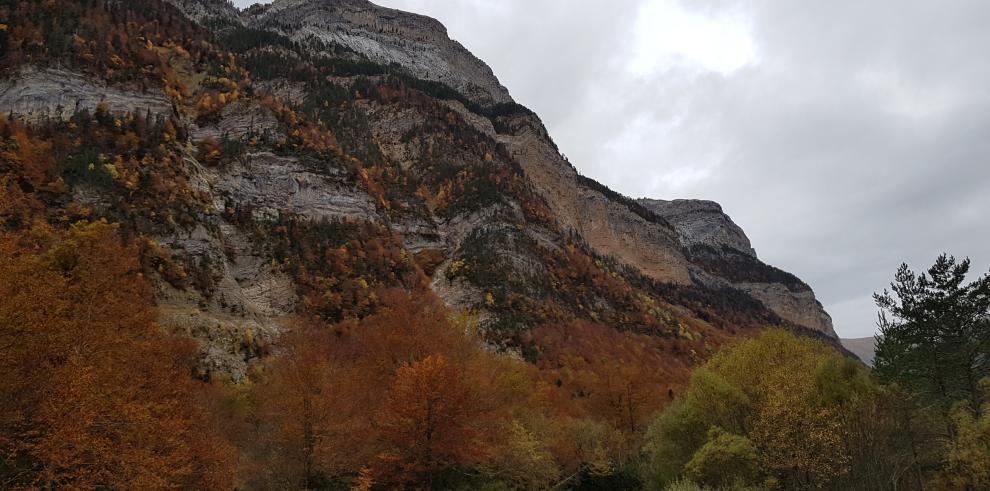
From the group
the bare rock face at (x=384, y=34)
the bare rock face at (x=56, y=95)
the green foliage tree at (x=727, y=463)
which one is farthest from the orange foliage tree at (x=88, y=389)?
the bare rock face at (x=384, y=34)

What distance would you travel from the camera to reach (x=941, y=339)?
33625 mm

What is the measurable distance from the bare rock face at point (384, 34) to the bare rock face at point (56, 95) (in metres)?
99.5

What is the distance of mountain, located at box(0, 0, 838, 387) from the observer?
152ft

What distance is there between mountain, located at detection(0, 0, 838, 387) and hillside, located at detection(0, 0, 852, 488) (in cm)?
29

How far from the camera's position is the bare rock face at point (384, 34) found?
513 ft

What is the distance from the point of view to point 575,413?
51656 mm

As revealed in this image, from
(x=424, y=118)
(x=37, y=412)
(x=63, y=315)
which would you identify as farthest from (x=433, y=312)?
(x=424, y=118)

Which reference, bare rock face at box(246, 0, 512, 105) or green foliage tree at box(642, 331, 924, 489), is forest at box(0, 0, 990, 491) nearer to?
green foliage tree at box(642, 331, 924, 489)

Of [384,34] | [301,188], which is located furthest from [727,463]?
[384,34]

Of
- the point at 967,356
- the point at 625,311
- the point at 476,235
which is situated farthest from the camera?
the point at 625,311

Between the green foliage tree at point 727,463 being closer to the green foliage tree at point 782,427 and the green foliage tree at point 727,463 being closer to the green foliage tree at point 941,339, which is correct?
the green foliage tree at point 782,427

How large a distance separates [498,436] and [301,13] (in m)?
169

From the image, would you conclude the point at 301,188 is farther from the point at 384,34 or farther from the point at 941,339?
the point at 384,34

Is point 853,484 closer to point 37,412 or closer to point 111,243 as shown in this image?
point 37,412
